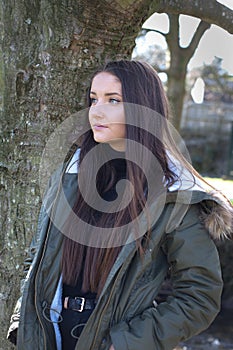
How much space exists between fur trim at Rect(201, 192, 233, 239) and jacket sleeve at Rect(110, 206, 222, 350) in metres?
0.03

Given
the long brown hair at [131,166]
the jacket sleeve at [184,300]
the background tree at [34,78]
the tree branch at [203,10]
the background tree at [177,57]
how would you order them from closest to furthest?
1. the jacket sleeve at [184,300]
2. the long brown hair at [131,166]
3. the background tree at [34,78]
4. the tree branch at [203,10]
5. the background tree at [177,57]

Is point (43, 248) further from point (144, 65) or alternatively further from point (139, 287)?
point (144, 65)

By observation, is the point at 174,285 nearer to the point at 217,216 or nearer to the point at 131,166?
the point at 217,216

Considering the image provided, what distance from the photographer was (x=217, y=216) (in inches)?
85.1

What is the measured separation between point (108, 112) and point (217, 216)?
0.56 m

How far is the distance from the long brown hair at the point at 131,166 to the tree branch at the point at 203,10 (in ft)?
3.99

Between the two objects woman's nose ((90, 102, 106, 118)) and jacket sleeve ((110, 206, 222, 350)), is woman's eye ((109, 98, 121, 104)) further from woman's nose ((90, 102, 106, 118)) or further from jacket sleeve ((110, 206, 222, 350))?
jacket sleeve ((110, 206, 222, 350))

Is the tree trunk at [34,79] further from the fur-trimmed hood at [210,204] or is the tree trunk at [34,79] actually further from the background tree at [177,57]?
the background tree at [177,57]

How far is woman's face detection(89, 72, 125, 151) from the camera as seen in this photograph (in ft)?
7.61

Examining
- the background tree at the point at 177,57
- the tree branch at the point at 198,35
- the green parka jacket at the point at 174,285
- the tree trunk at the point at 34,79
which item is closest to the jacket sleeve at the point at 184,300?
the green parka jacket at the point at 174,285

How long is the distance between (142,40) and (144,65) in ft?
15.8

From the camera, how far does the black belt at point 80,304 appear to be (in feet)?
7.56

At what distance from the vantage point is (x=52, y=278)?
2365mm

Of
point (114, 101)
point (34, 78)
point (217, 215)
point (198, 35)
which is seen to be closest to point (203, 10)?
point (34, 78)
